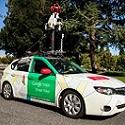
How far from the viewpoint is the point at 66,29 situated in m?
29.1

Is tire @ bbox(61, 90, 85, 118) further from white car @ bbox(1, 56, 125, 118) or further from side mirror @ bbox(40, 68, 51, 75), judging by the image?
side mirror @ bbox(40, 68, 51, 75)

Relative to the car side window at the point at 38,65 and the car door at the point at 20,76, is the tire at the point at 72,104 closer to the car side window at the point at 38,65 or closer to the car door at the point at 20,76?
the car side window at the point at 38,65

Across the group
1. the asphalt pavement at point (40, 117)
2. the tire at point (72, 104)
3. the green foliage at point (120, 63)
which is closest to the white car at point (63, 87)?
the tire at point (72, 104)

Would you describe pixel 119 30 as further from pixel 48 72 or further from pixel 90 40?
pixel 48 72

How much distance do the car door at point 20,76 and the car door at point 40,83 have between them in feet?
0.85

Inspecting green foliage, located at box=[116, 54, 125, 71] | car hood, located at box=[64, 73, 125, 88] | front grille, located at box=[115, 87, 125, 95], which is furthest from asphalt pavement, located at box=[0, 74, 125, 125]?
green foliage, located at box=[116, 54, 125, 71]

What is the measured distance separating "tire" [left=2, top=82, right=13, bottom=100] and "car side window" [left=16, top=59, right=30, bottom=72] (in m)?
0.67

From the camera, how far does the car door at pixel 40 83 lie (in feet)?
32.7

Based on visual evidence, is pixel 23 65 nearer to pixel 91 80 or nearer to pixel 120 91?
pixel 91 80

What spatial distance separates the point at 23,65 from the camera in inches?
450

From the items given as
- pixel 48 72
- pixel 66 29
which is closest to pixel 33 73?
pixel 48 72

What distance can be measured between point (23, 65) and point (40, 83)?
1382mm

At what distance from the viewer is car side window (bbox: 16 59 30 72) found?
1122cm

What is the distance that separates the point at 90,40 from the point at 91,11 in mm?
3107
